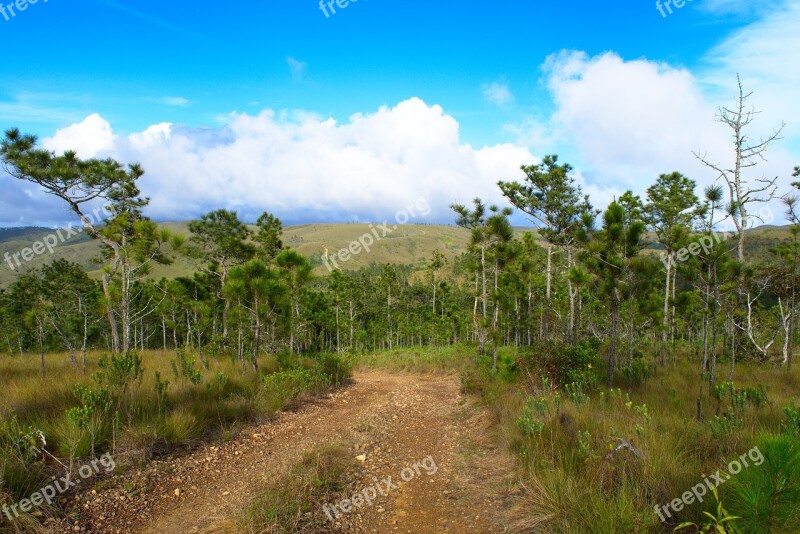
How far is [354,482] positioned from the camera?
518cm

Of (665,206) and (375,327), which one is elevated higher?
(665,206)

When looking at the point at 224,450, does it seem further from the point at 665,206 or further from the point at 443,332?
the point at 443,332

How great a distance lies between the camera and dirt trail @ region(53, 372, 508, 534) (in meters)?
4.21

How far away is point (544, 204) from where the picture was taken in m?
20.1

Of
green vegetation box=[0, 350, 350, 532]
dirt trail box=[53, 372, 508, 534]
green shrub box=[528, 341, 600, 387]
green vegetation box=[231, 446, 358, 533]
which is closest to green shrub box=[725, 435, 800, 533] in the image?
dirt trail box=[53, 372, 508, 534]

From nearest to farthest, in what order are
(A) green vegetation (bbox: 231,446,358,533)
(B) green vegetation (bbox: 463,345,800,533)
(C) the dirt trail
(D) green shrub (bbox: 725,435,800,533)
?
1. (D) green shrub (bbox: 725,435,800,533)
2. (B) green vegetation (bbox: 463,345,800,533)
3. (A) green vegetation (bbox: 231,446,358,533)
4. (C) the dirt trail

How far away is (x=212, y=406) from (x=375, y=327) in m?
35.6

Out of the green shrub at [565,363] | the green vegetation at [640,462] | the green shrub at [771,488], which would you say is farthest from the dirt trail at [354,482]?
the green shrub at [565,363]

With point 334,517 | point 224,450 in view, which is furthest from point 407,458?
point 224,450

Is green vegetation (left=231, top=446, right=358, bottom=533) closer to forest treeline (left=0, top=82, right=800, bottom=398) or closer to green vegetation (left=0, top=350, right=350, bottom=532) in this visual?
green vegetation (left=0, top=350, right=350, bottom=532)

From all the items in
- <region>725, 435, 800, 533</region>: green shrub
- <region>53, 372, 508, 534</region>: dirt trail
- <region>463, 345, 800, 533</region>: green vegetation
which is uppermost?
<region>725, 435, 800, 533</region>: green shrub

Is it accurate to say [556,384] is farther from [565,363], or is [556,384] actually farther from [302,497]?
[302,497]

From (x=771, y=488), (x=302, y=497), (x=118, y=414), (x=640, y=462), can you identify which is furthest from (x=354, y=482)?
(x=771, y=488)

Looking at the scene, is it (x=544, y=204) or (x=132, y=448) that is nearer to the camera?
(x=132, y=448)
